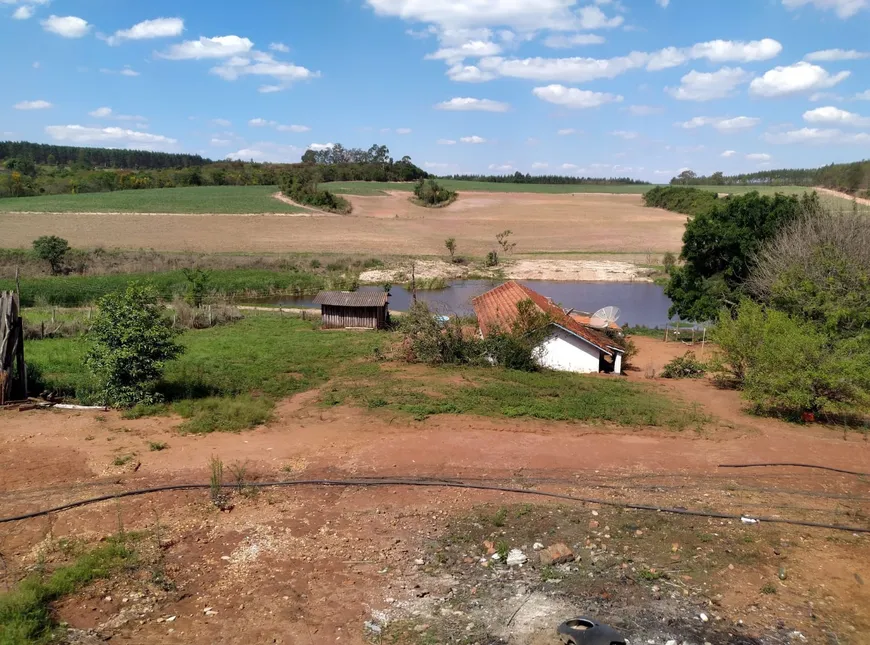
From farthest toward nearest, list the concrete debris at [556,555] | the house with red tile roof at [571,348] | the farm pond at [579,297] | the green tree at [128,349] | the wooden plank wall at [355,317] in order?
the farm pond at [579,297], the wooden plank wall at [355,317], the house with red tile roof at [571,348], the green tree at [128,349], the concrete debris at [556,555]

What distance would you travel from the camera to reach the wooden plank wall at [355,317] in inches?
1083

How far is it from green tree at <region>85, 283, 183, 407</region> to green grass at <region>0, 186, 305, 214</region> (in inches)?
2349

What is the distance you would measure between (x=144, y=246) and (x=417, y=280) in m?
24.7

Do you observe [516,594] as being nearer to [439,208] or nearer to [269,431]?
[269,431]

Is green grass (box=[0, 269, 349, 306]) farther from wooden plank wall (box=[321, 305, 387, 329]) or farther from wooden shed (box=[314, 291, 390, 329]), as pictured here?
wooden plank wall (box=[321, 305, 387, 329])

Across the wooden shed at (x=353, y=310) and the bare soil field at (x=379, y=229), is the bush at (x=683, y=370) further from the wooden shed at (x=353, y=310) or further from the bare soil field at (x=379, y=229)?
the bare soil field at (x=379, y=229)

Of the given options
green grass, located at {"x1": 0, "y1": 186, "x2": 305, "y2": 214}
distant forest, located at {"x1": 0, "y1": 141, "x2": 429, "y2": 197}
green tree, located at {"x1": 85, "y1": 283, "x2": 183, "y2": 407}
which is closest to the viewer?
green tree, located at {"x1": 85, "y1": 283, "x2": 183, "y2": 407}

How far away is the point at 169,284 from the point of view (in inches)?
1495

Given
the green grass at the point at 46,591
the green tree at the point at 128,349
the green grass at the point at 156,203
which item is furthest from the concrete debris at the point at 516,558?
the green grass at the point at 156,203

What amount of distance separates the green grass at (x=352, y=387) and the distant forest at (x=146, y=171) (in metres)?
77.2

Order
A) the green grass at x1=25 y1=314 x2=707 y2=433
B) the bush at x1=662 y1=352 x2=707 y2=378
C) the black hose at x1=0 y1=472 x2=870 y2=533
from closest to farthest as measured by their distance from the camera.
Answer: the black hose at x1=0 y1=472 x2=870 y2=533 → the green grass at x1=25 y1=314 x2=707 y2=433 → the bush at x1=662 y1=352 x2=707 y2=378

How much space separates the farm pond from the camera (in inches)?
1470

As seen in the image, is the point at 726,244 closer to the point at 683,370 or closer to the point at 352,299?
the point at 683,370

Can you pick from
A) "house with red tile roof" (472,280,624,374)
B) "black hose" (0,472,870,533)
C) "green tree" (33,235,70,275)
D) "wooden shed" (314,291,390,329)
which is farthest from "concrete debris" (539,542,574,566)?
"green tree" (33,235,70,275)
